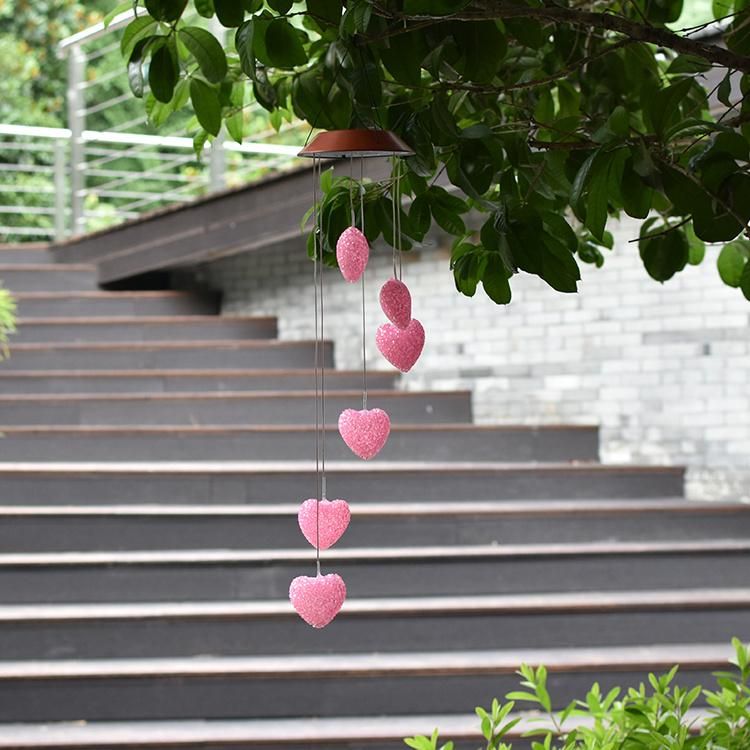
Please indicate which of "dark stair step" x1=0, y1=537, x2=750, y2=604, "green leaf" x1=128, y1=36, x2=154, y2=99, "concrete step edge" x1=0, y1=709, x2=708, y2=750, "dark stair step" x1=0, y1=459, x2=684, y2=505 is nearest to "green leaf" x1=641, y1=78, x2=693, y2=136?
"green leaf" x1=128, y1=36, x2=154, y2=99

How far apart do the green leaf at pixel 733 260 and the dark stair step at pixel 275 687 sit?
81.4 inches

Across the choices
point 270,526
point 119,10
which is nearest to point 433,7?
point 119,10

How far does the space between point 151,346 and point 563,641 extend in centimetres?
249

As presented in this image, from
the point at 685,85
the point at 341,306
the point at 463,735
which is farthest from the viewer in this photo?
the point at 341,306

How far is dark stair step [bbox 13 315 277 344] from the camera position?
574 cm

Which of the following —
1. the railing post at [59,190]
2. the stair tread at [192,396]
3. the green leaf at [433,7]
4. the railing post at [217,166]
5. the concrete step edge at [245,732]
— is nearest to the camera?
the green leaf at [433,7]

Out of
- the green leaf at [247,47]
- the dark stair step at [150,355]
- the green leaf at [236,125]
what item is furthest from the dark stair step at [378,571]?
the green leaf at [247,47]

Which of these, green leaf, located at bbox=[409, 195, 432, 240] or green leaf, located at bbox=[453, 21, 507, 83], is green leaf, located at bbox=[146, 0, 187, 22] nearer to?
green leaf, located at bbox=[453, 21, 507, 83]

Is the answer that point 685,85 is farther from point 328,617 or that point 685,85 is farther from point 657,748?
point 657,748

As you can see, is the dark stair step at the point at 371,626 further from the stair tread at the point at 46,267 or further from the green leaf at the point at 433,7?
the green leaf at the point at 433,7

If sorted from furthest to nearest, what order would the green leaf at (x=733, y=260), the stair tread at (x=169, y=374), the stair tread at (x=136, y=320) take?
the stair tread at (x=136, y=320) → the stair tread at (x=169, y=374) → the green leaf at (x=733, y=260)

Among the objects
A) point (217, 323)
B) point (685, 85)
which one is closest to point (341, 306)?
point (217, 323)

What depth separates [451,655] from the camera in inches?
147

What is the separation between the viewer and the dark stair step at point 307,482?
4.38 m
